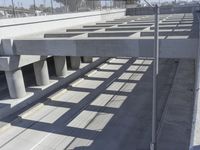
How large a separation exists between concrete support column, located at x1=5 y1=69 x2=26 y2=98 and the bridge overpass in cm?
8

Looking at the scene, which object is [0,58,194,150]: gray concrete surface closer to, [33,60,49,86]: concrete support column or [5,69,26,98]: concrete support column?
[33,60,49,86]: concrete support column

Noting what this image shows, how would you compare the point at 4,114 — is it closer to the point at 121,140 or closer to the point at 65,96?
the point at 65,96

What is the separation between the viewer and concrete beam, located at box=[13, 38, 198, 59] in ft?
45.7

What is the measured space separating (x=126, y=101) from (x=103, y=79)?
630 centimetres

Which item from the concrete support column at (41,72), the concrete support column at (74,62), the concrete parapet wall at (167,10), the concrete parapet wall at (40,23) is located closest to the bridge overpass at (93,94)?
the concrete support column at (41,72)

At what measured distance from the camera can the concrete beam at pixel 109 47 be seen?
13.9 metres

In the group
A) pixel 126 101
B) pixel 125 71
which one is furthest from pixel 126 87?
pixel 125 71

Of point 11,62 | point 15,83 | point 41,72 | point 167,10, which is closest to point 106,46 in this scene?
point 11,62

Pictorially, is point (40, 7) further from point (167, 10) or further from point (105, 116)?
point (167, 10)

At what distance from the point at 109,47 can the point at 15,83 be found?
834 centimetres

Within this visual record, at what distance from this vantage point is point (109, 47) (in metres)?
Result: 15.2

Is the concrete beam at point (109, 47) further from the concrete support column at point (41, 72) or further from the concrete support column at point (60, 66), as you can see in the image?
the concrete support column at point (60, 66)

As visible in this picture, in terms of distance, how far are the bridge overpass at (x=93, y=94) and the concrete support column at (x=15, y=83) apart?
0.25ft

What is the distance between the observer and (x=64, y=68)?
2484 cm
